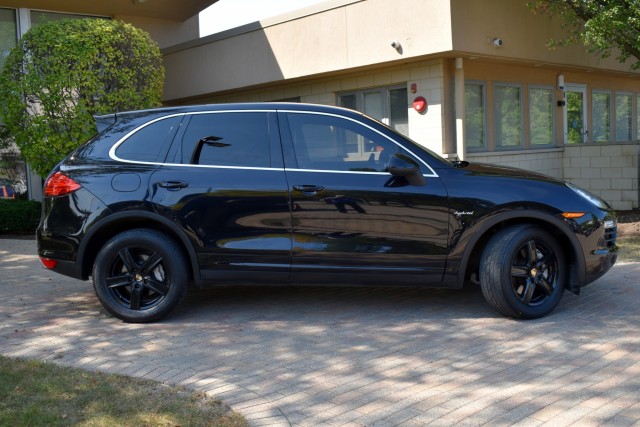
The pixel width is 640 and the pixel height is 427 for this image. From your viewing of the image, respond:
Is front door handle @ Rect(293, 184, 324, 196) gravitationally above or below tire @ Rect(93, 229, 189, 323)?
above

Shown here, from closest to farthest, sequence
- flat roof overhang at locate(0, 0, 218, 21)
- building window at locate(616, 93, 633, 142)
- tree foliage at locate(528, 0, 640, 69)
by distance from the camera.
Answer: tree foliage at locate(528, 0, 640, 69) → flat roof overhang at locate(0, 0, 218, 21) → building window at locate(616, 93, 633, 142)

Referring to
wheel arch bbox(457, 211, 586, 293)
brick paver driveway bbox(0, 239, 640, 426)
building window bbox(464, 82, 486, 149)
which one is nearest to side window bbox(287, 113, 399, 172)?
wheel arch bbox(457, 211, 586, 293)

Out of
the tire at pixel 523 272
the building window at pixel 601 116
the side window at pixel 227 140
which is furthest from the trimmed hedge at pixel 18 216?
the building window at pixel 601 116

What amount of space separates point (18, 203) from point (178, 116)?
8.65 meters

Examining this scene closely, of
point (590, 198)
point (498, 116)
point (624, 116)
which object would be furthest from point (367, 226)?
point (624, 116)

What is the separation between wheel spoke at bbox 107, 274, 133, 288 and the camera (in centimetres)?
602

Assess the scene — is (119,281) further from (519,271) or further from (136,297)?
(519,271)

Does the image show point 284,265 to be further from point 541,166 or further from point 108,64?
point 541,166

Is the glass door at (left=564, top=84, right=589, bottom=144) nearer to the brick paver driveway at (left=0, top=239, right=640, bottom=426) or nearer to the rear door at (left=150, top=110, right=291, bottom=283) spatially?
the brick paver driveway at (left=0, top=239, right=640, bottom=426)

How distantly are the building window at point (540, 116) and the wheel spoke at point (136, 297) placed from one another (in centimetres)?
1138

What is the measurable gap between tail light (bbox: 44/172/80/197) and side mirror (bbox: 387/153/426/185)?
8.97 ft

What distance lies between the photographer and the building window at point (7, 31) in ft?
49.2

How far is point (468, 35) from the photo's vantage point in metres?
12.5

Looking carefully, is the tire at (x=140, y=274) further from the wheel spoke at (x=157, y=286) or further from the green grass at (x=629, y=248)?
the green grass at (x=629, y=248)
